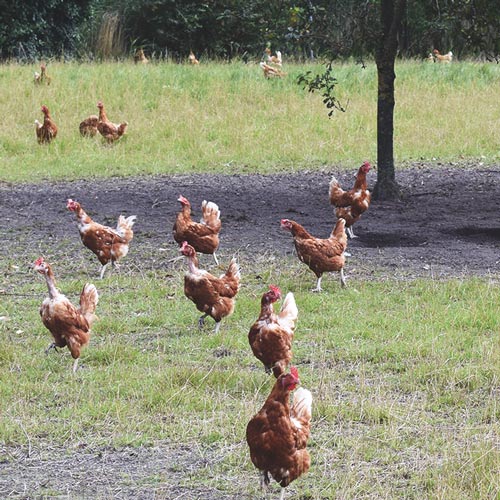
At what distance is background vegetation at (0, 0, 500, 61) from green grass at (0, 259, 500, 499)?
197 inches

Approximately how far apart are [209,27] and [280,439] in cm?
3141

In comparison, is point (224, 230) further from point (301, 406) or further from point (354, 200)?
point (301, 406)

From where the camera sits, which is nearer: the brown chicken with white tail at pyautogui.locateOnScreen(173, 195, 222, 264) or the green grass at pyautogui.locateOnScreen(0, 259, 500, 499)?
the green grass at pyautogui.locateOnScreen(0, 259, 500, 499)

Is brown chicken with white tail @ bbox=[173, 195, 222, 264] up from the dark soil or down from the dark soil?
up

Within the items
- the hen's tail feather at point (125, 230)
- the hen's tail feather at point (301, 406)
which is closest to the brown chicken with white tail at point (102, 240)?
the hen's tail feather at point (125, 230)

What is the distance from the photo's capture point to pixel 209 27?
35344mm

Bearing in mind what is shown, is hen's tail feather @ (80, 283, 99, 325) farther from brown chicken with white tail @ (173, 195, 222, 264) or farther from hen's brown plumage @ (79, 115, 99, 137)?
hen's brown plumage @ (79, 115, 99, 137)

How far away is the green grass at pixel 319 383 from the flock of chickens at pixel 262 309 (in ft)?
0.81

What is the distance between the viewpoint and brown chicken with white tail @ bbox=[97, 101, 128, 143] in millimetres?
18641

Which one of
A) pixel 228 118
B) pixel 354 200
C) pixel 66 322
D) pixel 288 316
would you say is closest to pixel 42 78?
pixel 228 118

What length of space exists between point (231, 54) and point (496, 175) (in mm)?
20592

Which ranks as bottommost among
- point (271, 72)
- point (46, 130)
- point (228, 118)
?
point (46, 130)

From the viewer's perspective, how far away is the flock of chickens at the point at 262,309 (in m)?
5.29

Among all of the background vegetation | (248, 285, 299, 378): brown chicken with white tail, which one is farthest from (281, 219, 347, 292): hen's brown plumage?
the background vegetation
